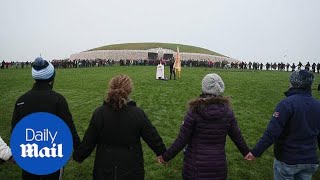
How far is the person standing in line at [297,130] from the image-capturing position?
16.5 feet

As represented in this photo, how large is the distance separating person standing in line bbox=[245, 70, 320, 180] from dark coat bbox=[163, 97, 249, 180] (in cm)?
76

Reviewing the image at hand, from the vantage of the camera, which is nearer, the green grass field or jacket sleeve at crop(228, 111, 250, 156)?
jacket sleeve at crop(228, 111, 250, 156)

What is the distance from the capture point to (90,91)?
71.5ft

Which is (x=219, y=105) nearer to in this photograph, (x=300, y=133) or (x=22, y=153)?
(x=300, y=133)

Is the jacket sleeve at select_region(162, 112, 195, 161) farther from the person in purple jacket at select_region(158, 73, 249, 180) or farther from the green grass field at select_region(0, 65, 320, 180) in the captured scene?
the green grass field at select_region(0, 65, 320, 180)

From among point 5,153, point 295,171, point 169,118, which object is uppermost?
point 5,153

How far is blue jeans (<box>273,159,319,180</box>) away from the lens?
502cm

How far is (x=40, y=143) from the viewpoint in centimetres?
394

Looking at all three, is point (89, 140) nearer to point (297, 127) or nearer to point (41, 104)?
point (41, 104)

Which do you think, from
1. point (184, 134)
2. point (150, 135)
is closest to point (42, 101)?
point (150, 135)

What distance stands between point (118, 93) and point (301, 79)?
2.60m

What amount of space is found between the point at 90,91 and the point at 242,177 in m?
15.5

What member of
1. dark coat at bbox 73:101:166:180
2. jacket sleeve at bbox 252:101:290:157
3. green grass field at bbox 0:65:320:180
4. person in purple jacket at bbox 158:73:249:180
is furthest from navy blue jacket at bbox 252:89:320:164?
green grass field at bbox 0:65:320:180

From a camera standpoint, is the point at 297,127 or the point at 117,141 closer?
the point at 117,141
